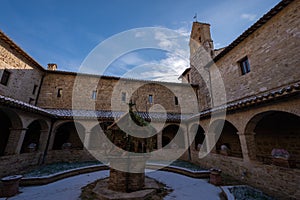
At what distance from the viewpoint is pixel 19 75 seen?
1002 centimetres

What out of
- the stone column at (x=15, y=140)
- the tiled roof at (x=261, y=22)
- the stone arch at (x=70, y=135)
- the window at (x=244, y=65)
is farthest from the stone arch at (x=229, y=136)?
the stone column at (x=15, y=140)

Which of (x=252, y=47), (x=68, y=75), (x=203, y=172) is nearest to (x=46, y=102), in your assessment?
(x=68, y=75)

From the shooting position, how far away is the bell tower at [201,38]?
13.9 m

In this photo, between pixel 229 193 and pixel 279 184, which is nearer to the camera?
pixel 229 193

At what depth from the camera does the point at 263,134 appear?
8359 mm

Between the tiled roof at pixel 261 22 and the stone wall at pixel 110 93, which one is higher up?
the tiled roof at pixel 261 22

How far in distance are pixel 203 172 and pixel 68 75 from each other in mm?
13162

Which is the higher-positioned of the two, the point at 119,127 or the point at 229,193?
the point at 119,127

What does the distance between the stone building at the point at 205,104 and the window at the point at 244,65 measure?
0.19ft

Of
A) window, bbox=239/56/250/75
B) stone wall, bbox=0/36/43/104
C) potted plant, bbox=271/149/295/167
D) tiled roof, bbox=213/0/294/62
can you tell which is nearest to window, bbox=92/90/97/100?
stone wall, bbox=0/36/43/104

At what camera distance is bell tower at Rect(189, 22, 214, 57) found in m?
13.9

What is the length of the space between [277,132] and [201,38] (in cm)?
1088

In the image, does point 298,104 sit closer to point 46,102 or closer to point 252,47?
point 252,47

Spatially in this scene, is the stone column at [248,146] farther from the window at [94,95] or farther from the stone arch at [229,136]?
the window at [94,95]
